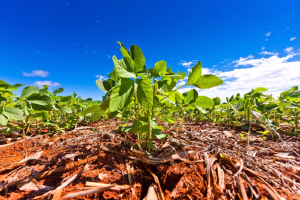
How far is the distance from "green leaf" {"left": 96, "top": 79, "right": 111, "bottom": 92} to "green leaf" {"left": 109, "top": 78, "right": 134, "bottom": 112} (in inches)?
16.7

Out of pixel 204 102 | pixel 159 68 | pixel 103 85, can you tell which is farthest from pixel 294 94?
pixel 103 85

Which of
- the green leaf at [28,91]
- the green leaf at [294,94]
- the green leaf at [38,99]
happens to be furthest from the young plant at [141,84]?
the green leaf at [294,94]

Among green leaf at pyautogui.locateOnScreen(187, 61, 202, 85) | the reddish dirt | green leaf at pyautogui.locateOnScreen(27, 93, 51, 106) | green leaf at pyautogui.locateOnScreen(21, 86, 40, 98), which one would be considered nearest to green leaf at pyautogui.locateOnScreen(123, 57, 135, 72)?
green leaf at pyautogui.locateOnScreen(187, 61, 202, 85)

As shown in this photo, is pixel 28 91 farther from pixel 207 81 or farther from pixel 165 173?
pixel 207 81

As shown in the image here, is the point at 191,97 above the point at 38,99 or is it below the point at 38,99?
below

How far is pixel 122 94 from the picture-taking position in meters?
0.97

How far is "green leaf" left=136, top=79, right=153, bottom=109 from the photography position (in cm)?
95

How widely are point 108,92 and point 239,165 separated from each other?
1.31 meters

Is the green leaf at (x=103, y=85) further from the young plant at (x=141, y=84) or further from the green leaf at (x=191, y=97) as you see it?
the green leaf at (x=191, y=97)

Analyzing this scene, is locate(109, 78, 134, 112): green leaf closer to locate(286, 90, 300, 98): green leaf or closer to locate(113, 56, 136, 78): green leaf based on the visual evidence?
locate(113, 56, 136, 78): green leaf

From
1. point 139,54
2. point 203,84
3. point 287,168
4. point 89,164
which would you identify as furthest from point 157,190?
point 287,168

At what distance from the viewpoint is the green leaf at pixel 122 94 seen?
0.95 m

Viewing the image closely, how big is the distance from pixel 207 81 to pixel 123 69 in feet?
2.18

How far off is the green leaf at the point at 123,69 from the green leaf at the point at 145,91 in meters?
0.07
